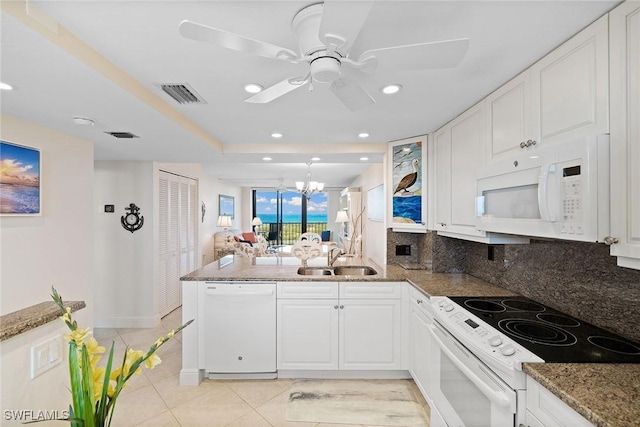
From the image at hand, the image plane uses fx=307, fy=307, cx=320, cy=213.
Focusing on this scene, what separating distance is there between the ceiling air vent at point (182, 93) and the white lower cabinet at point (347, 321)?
1655 millimetres

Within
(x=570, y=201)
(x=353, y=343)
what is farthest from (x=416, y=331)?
(x=570, y=201)

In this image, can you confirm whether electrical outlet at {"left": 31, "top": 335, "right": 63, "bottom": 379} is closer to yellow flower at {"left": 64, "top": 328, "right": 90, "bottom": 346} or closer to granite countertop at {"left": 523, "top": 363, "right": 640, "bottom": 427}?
yellow flower at {"left": 64, "top": 328, "right": 90, "bottom": 346}

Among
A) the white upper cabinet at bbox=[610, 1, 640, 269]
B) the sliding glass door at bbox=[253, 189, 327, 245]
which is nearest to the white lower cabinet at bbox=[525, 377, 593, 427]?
the white upper cabinet at bbox=[610, 1, 640, 269]

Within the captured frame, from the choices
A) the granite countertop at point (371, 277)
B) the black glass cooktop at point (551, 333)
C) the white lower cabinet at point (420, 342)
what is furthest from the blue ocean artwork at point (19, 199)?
the black glass cooktop at point (551, 333)

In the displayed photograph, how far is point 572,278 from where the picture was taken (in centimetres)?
177

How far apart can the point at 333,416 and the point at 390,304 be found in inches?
38.7

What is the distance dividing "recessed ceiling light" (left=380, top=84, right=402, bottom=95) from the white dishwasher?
1.81m

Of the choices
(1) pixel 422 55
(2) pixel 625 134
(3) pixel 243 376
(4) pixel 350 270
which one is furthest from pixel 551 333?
(3) pixel 243 376

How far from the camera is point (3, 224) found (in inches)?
86.4

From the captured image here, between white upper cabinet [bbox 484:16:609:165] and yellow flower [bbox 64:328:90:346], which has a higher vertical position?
white upper cabinet [bbox 484:16:609:165]

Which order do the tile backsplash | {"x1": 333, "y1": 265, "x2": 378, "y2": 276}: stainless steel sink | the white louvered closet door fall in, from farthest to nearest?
the white louvered closet door → {"x1": 333, "y1": 265, "x2": 378, "y2": 276}: stainless steel sink → the tile backsplash

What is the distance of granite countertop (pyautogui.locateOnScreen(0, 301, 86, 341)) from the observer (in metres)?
0.99

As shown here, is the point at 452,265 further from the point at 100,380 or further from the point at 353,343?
the point at 100,380

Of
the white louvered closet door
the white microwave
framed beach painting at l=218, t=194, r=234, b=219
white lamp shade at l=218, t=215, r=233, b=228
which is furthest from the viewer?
framed beach painting at l=218, t=194, r=234, b=219
